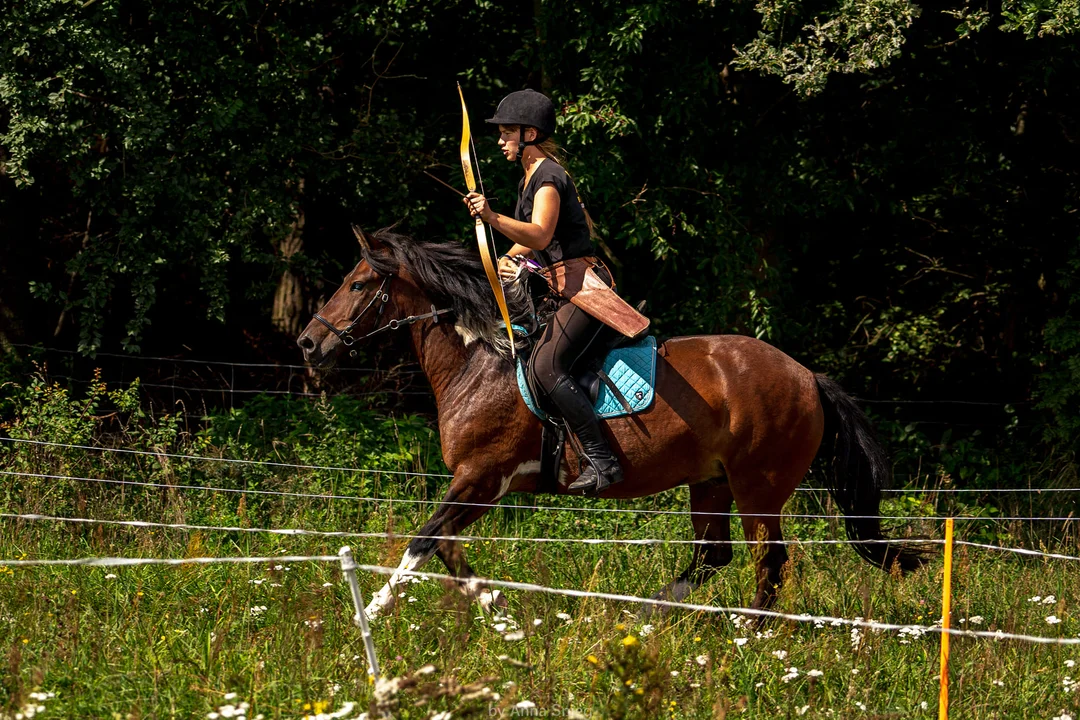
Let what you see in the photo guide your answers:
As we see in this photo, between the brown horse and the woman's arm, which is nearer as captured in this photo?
the woman's arm

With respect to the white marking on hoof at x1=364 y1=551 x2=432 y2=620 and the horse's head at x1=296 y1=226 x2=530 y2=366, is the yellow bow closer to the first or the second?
the horse's head at x1=296 y1=226 x2=530 y2=366

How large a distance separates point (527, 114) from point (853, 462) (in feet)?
9.14

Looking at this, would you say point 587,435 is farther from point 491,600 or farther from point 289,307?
point 289,307

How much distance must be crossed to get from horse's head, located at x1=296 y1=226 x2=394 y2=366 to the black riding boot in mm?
1122

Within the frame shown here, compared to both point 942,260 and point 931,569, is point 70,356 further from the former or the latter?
point 942,260

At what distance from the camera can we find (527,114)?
247 inches

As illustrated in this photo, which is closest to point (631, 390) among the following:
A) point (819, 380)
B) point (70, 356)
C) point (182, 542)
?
point (819, 380)

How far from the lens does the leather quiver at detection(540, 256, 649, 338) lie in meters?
6.39

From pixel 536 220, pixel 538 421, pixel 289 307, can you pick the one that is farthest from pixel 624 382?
pixel 289 307

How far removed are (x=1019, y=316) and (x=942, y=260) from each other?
964 millimetres

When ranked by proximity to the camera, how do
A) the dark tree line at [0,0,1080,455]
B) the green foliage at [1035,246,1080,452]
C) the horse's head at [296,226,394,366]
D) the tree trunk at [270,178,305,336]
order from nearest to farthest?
1. the horse's head at [296,226,394,366]
2. the dark tree line at [0,0,1080,455]
3. the green foliage at [1035,246,1080,452]
4. the tree trunk at [270,178,305,336]

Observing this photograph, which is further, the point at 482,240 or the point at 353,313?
the point at 353,313

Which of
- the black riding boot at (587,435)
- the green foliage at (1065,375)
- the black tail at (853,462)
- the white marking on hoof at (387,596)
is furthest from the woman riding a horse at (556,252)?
the green foliage at (1065,375)

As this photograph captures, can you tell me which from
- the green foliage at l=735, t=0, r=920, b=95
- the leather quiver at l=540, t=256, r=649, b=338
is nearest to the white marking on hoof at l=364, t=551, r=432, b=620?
the leather quiver at l=540, t=256, r=649, b=338
